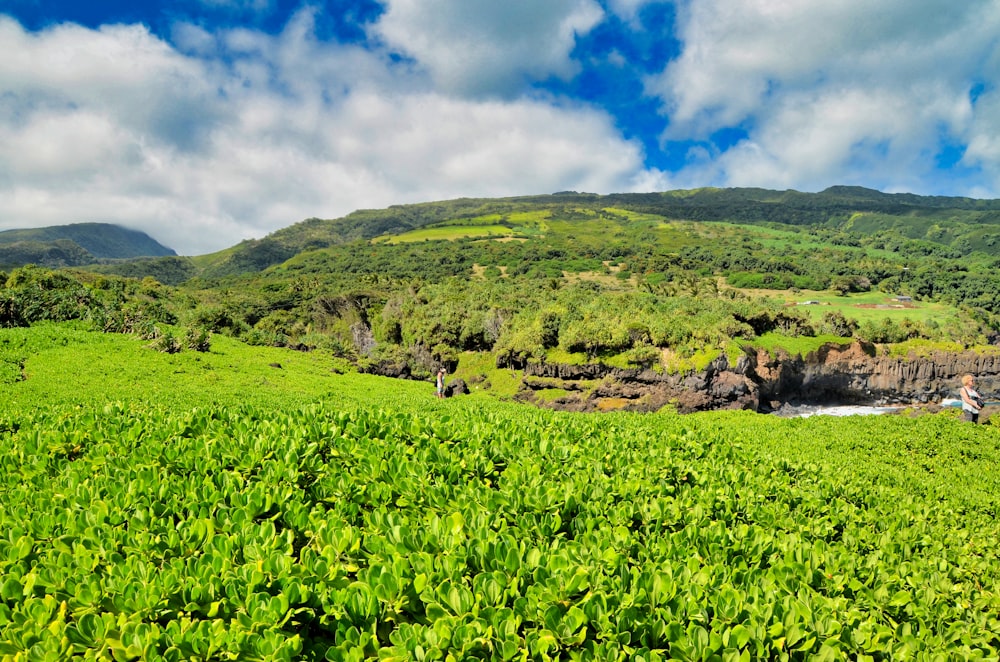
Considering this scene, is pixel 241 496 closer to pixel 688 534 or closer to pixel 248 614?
pixel 248 614

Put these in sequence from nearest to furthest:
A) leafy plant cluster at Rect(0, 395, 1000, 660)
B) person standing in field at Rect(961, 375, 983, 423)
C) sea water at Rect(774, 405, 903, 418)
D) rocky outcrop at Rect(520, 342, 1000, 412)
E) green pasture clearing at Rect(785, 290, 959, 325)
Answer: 1. leafy plant cluster at Rect(0, 395, 1000, 660)
2. person standing in field at Rect(961, 375, 983, 423)
3. rocky outcrop at Rect(520, 342, 1000, 412)
4. sea water at Rect(774, 405, 903, 418)
5. green pasture clearing at Rect(785, 290, 959, 325)

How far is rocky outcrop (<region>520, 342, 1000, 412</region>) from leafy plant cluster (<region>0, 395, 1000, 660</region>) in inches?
965

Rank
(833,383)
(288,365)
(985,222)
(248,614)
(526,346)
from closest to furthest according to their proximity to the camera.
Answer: (248,614) → (288,365) → (526,346) → (833,383) → (985,222)

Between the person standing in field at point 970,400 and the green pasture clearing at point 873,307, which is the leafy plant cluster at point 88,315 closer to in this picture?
the person standing in field at point 970,400

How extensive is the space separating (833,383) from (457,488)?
1785 inches

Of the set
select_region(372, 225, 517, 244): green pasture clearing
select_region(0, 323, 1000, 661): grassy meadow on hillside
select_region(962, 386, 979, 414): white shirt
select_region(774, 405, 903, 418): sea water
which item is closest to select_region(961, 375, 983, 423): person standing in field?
select_region(962, 386, 979, 414): white shirt

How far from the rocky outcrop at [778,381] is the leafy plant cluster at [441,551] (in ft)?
80.4

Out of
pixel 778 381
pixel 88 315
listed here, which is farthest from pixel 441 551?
pixel 778 381

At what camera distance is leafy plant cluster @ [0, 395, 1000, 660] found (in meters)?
2.26

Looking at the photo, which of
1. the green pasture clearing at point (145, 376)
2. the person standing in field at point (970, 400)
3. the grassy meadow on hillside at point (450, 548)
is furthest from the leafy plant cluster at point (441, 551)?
the person standing in field at point (970, 400)

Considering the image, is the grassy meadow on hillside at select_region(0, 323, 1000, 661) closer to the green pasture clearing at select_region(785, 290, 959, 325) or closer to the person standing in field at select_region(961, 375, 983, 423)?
the person standing in field at select_region(961, 375, 983, 423)

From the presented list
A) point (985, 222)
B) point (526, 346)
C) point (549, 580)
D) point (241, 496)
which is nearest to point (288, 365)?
point (526, 346)

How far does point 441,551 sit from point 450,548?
117 mm

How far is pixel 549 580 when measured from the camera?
2.60 metres
